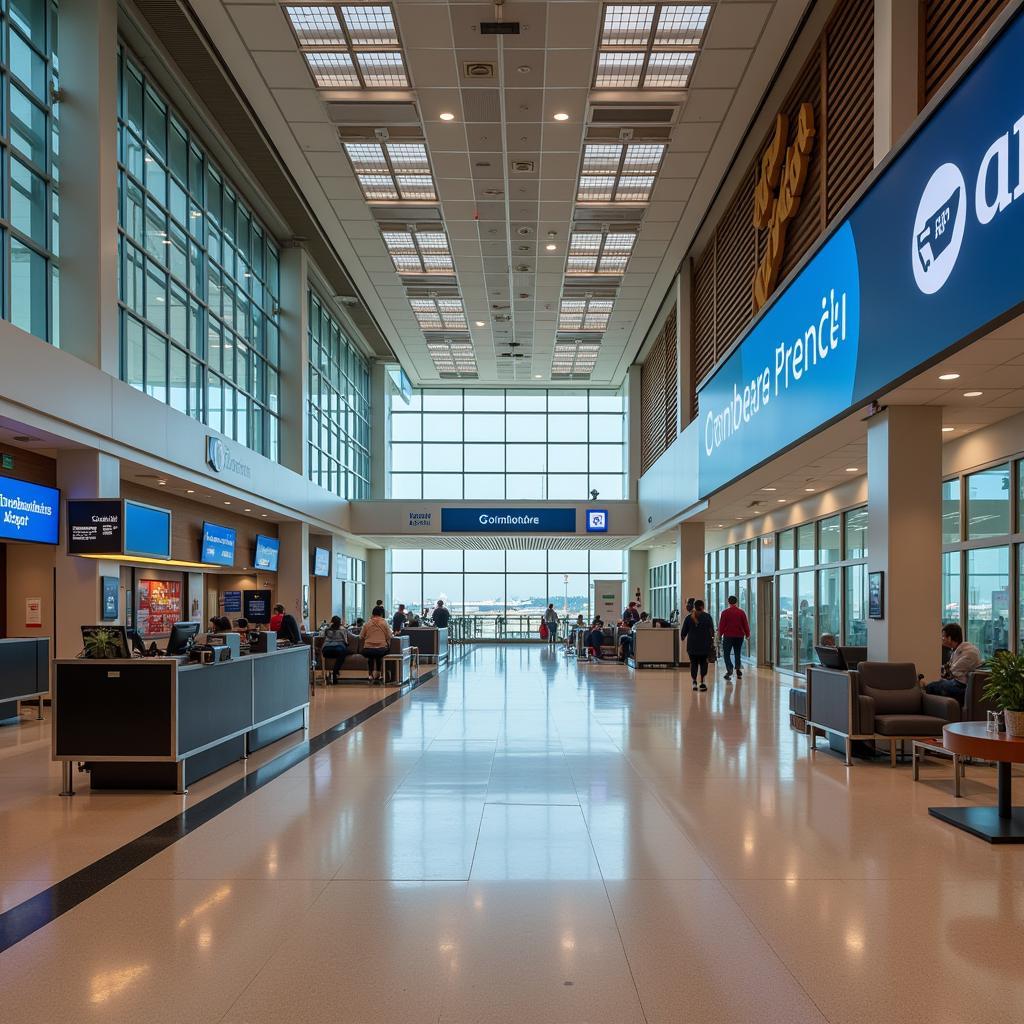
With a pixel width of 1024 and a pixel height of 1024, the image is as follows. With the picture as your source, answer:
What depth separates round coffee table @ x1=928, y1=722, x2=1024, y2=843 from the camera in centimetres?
555

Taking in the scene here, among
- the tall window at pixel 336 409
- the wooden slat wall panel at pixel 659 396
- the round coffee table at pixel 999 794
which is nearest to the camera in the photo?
the round coffee table at pixel 999 794

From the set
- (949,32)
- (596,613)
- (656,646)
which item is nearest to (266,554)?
(656,646)

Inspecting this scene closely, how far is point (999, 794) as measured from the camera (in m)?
5.88

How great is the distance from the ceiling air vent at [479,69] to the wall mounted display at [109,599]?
763 centimetres

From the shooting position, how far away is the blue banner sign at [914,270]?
19.2 ft

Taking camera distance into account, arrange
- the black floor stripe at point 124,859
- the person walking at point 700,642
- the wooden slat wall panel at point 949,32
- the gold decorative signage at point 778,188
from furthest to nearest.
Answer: the person walking at point 700,642, the gold decorative signage at point 778,188, the wooden slat wall panel at point 949,32, the black floor stripe at point 124,859

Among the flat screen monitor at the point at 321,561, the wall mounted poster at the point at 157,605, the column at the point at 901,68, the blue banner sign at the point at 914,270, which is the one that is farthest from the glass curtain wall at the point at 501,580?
the column at the point at 901,68

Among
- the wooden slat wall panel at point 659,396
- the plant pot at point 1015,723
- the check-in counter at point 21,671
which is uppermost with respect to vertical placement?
the wooden slat wall panel at point 659,396

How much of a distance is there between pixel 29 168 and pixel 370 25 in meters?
4.17

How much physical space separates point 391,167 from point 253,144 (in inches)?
87.2

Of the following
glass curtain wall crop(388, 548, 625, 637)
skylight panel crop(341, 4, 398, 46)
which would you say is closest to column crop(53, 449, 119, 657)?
skylight panel crop(341, 4, 398, 46)

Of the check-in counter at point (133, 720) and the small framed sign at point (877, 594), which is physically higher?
the small framed sign at point (877, 594)

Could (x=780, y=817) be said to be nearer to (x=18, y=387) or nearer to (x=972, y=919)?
(x=972, y=919)

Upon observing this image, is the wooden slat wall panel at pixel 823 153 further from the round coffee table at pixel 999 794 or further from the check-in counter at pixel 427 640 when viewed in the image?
the check-in counter at pixel 427 640
